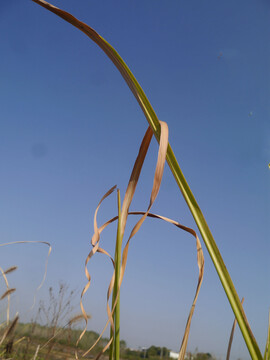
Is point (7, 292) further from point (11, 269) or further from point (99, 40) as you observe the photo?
point (99, 40)

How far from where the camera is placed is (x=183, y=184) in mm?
468

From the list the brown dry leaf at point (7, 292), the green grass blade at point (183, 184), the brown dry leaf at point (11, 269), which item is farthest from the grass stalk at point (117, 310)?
the brown dry leaf at point (11, 269)

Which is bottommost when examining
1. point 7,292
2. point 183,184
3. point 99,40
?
point 7,292

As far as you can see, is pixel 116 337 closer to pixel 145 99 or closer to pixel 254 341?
pixel 254 341

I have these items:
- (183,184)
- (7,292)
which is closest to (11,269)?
(7,292)

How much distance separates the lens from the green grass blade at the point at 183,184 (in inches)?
16.1

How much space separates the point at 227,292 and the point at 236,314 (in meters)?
0.03

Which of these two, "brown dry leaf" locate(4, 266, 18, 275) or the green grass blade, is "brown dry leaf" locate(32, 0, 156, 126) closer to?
the green grass blade

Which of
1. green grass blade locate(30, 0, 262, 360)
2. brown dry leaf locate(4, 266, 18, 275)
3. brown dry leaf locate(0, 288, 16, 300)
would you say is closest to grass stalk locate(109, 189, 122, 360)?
green grass blade locate(30, 0, 262, 360)

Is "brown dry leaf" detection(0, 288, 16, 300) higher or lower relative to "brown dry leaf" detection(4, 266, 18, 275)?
lower

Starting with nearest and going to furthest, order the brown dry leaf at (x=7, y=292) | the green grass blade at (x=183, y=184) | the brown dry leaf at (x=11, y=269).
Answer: the green grass blade at (x=183, y=184), the brown dry leaf at (x=7, y=292), the brown dry leaf at (x=11, y=269)

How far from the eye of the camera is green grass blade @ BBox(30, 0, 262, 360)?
41 centimetres

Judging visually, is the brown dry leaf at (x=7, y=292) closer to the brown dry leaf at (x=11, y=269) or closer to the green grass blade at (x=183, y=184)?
the brown dry leaf at (x=11, y=269)

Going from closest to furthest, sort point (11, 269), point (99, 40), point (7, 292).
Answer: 1. point (99, 40)
2. point (7, 292)
3. point (11, 269)
